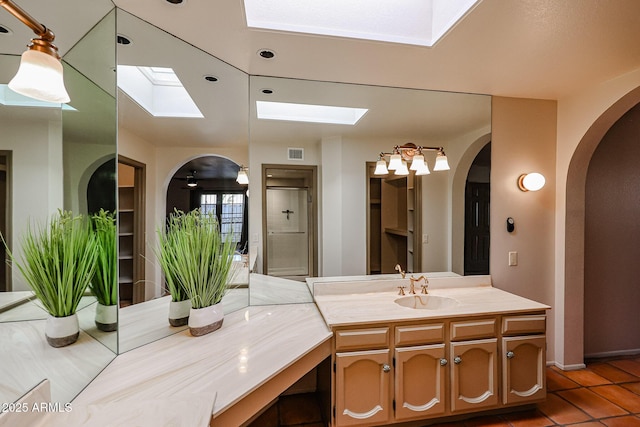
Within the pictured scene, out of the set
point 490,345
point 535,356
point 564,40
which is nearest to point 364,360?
point 490,345

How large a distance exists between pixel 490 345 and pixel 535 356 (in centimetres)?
→ 39

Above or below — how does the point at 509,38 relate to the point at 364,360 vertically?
above

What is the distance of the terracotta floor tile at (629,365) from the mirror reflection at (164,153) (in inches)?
131

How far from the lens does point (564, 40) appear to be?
1.51 meters

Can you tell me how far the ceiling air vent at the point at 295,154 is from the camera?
2182 mm

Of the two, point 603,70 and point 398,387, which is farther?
point 603,70

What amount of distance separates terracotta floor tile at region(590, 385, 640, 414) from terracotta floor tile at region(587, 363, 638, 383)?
150mm

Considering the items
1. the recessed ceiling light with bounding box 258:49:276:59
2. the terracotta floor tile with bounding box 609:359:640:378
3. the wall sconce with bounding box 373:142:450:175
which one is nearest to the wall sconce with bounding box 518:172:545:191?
the wall sconce with bounding box 373:142:450:175

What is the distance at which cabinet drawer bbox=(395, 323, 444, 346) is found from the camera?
5.44 feet

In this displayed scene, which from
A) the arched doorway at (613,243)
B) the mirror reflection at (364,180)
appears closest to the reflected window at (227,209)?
the mirror reflection at (364,180)

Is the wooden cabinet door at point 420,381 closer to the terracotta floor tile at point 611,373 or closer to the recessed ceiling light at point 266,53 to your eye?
the terracotta floor tile at point 611,373

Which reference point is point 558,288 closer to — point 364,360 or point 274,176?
point 364,360

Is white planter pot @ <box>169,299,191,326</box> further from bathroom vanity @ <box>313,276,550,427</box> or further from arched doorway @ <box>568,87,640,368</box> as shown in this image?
arched doorway @ <box>568,87,640,368</box>

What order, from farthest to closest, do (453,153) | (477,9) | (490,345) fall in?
1. (453,153)
2. (490,345)
3. (477,9)
